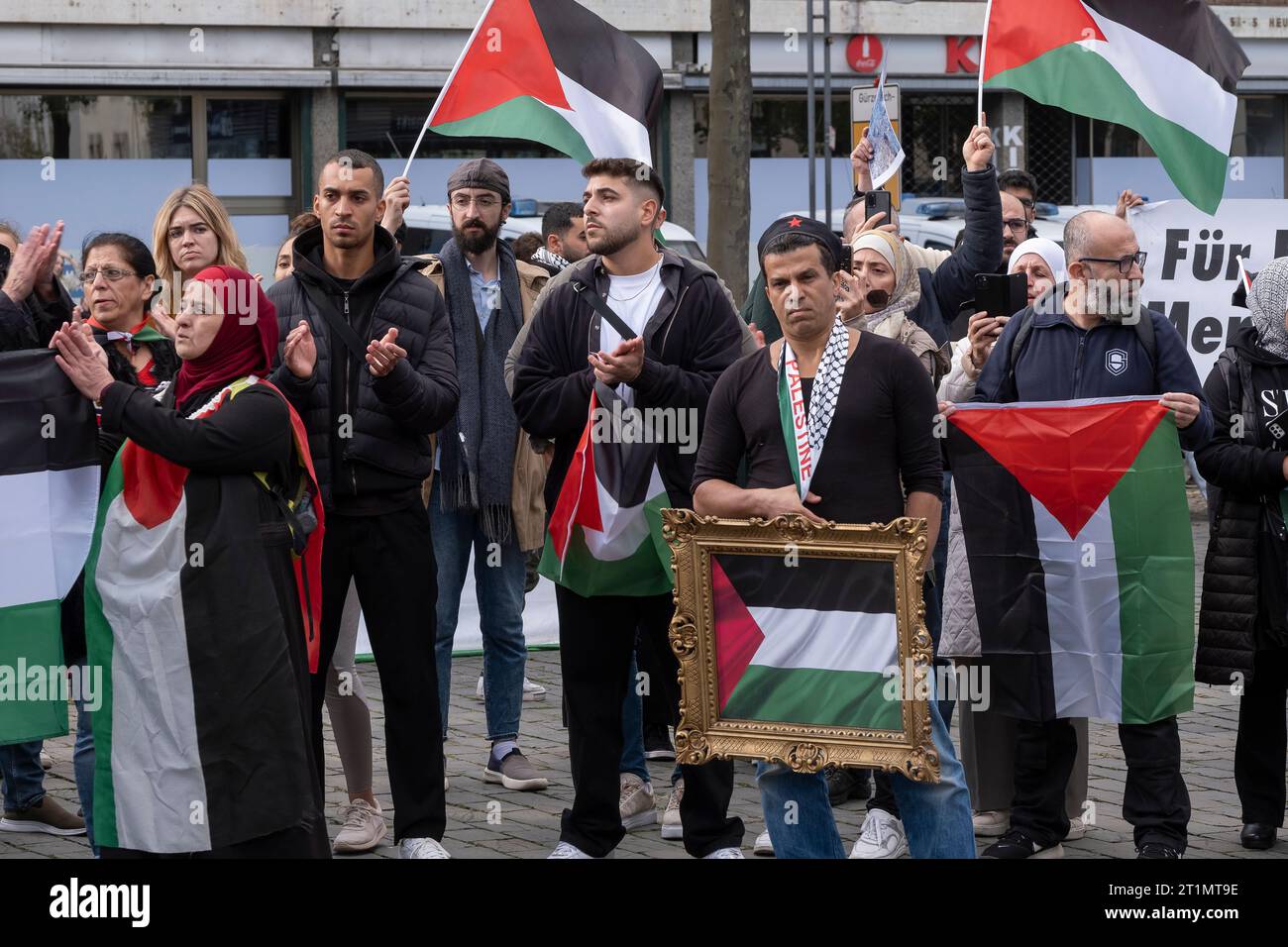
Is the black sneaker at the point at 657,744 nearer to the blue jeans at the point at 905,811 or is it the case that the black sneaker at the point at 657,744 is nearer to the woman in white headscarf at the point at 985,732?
the woman in white headscarf at the point at 985,732

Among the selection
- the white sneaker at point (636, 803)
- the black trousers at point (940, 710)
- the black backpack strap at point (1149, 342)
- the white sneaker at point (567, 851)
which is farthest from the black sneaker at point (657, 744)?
the black backpack strap at point (1149, 342)

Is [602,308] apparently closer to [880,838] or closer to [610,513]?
[610,513]

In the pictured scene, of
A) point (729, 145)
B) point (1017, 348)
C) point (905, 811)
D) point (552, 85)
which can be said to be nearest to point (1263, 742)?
point (1017, 348)

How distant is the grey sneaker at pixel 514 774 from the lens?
7605 millimetres

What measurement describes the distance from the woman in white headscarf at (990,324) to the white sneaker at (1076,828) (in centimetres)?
157

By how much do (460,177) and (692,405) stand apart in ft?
7.04

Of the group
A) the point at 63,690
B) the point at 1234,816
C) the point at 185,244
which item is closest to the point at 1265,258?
the point at 1234,816

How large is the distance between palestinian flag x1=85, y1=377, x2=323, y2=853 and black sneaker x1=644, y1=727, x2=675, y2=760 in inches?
115

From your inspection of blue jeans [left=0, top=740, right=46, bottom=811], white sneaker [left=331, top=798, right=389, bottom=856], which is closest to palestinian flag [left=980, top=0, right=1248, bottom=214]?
white sneaker [left=331, top=798, right=389, bottom=856]

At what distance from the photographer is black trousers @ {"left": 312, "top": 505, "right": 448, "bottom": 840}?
6461 mm

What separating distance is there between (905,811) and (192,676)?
2008 millimetres

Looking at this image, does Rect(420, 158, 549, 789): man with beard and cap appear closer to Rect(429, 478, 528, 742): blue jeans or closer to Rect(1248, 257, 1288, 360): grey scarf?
Rect(429, 478, 528, 742): blue jeans

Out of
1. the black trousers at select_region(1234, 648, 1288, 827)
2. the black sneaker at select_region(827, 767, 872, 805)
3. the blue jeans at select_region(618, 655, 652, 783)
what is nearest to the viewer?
the black trousers at select_region(1234, 648, 1288, 827)

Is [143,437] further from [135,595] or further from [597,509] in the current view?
[597,509]
